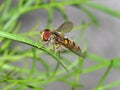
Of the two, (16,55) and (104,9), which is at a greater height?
(104,9)

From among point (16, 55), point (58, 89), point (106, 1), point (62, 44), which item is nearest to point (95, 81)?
point (58, 89)

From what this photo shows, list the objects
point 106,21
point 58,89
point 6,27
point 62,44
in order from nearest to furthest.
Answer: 1. point 62,44
2. point 6,27
3. point 58,89
4. point 106,21

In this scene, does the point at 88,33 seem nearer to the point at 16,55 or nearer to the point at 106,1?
the point at 106,1

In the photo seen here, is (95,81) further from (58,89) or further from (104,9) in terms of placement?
(104,9)

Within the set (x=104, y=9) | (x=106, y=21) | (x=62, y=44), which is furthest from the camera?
(x=106, y=21)

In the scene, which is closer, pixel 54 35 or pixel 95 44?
pixel 54 35

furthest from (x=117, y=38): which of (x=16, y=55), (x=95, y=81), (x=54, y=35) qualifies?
(x=54, y=35)

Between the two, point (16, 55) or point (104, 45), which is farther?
point (104, 45)

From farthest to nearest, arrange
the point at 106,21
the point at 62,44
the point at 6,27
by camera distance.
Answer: the point at 106,21 < the point at 6,27 < the point at 62,44

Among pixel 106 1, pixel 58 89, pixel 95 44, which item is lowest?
pixel 58 89
